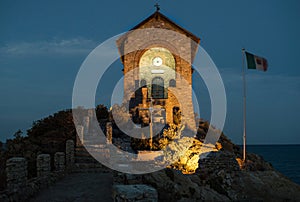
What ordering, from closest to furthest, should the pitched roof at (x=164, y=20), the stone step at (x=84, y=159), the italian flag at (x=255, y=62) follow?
the stone step at (x=84, y=159)
the italian flag at (x=255, y=62)
the pitched roof at (x=164, y=20)

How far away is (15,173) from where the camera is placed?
995cm

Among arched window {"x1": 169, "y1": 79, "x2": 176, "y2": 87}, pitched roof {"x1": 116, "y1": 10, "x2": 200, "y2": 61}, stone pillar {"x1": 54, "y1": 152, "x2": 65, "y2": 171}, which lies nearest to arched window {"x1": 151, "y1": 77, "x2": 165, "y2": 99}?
arched window {"x1": 169, "y1": 79, "x2": 176, "y2": 87}

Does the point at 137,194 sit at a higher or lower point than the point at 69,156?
higher

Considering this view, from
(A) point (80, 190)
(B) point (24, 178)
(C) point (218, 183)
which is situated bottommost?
(C) point (218, 183)

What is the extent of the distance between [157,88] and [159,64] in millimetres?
2437

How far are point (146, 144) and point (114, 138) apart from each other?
9.33 ft

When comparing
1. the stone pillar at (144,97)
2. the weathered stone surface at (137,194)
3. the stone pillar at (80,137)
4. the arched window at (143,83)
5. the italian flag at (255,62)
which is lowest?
the weathered stone surface at (137,194)

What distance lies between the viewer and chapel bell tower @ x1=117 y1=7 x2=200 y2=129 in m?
27.1

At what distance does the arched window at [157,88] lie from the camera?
28.4 m

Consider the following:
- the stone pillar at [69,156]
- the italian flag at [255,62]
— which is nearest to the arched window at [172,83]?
the italian flag at [255,62]

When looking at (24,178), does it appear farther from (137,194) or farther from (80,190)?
(137,194)

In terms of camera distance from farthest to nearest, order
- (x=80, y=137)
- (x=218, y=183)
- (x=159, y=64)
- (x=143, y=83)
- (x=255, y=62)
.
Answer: (x=159, y=64)
(x=143, y=83)
(x=255, y=62)
(x=80, y=137)
(x=218, y=183)

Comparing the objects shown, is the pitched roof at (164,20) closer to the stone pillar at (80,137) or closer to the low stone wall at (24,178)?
the stone pillar at (80,137)

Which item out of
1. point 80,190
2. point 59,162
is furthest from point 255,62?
point 80,190
